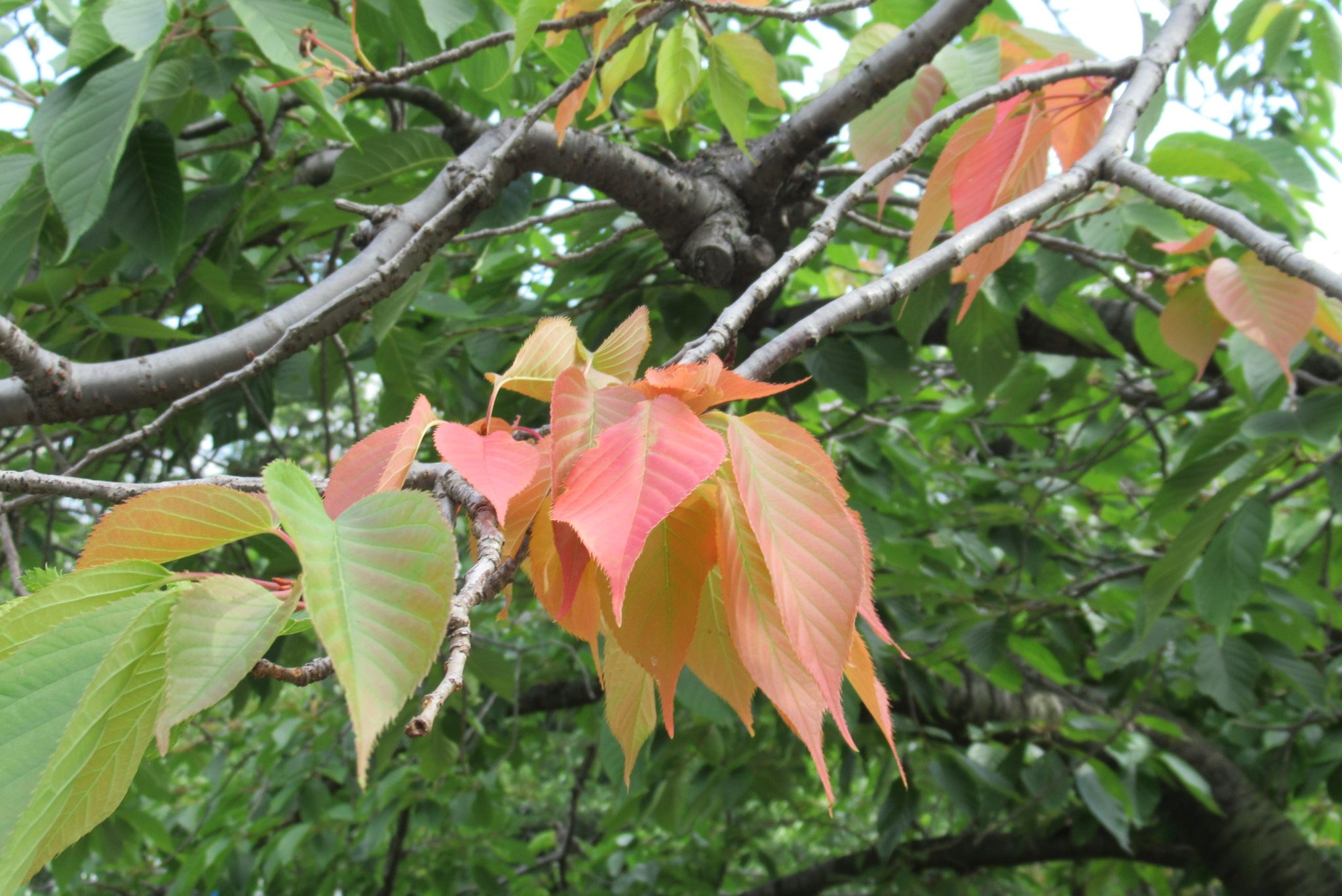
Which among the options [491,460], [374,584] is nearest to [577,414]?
[491,460]

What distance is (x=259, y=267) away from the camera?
1432 mm

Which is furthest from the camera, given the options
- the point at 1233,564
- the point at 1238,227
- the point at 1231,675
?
the point at 1231,675

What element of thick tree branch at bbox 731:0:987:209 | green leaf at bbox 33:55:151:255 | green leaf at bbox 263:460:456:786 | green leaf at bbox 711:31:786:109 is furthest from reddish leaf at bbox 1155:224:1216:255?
green leaf at bbox 33:55:151:255

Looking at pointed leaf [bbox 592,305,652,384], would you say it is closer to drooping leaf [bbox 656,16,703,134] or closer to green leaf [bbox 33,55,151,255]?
drooping leaf [bbox 656,16,703,134]

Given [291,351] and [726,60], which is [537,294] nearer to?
[726,60]

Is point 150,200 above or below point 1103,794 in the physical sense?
above

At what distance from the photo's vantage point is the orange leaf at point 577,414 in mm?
410

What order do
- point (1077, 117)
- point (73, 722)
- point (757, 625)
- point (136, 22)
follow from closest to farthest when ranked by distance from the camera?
1. point (73, 722)
2. point (757, 625)
3. point (136, 22)
4. point (1077, 117)

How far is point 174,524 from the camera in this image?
1.16 feet

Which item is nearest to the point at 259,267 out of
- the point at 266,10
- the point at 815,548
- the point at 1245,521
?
the point at 266,10

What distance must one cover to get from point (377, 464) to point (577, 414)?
99mm

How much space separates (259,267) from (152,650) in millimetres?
1268

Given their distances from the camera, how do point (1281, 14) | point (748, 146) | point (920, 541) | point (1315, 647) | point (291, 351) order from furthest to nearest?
point (1315, 647) → point (920, 541) → point (1281, 14) → point (748, 146) → point (291, 351)

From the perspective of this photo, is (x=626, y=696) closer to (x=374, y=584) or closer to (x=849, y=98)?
(x=374, y=584)
